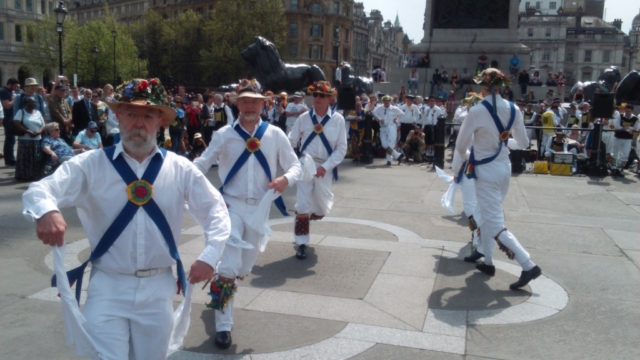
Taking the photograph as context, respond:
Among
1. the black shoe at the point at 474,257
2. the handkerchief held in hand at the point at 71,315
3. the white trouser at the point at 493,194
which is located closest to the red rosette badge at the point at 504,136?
the white trouser at the point at 493,194

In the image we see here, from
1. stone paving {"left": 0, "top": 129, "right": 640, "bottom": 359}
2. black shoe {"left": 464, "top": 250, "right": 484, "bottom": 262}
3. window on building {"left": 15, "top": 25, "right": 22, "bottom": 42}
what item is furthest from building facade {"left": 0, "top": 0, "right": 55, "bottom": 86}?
black shoe {"left": 464, "top": 250, "right": 484, "bottom": 262}

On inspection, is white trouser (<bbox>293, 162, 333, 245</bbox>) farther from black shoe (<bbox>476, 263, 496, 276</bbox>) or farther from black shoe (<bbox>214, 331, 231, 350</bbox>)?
black shoe (<bbox>214, 331, 231, 350</bbox>)

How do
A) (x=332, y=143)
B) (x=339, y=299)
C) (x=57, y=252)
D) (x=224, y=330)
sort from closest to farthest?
(x=57, y=252) < (x=224, y=330) < (x=339, y=299) < (x=332, y=143)

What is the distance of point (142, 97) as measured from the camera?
3.31 m

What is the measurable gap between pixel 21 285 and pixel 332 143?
152 inches

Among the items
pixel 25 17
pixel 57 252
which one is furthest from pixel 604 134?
pixel 25 17

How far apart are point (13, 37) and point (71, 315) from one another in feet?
307

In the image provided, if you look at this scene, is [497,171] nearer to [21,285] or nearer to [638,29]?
[21,285]

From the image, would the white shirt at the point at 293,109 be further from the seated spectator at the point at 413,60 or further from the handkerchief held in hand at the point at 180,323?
the handkerchief held in hand at the point at 180,323

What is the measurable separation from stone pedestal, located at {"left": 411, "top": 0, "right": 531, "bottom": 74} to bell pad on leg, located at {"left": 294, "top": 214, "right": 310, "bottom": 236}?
23.5 metres

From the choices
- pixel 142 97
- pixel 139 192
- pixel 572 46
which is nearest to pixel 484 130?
pixel 142 97

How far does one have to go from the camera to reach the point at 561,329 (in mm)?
5051

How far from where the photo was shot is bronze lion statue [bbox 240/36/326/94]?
81.0ft

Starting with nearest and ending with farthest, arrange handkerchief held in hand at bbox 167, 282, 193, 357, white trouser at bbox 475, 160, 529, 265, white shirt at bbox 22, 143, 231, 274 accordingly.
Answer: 1. white shirt at bbox 22, 143, 231, 274
2. handkerchief held in hand at bbox 167, 282, 193, 357
3. white trouser at bbox 475, 160, 529, 265
